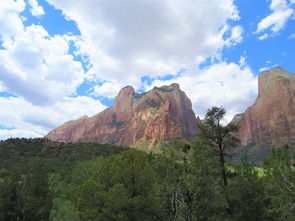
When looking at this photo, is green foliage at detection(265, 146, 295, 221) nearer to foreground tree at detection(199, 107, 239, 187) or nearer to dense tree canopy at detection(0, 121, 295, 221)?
dense tree canopy at detection(0, 121, 295, 221)

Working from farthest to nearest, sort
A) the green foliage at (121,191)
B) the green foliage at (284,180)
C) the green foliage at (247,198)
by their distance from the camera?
the green foliage at (247,198), the green foliage at (121,191), the green foliage at (284,180)

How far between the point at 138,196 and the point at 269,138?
7801 inches

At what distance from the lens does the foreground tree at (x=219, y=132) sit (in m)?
22.0

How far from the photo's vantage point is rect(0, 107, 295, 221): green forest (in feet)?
49.0

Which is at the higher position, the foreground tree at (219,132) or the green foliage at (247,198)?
the foreground tree at (219,132)

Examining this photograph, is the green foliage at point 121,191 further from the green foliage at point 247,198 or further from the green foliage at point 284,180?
the green foliage at point 284,180

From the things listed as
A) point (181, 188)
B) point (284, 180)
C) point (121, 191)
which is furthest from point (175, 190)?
point (284, 180)

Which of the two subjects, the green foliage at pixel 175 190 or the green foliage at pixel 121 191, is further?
the green foliage at pixel 121 191

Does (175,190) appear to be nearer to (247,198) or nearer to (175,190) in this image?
(175,190)

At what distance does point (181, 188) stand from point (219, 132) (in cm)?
883

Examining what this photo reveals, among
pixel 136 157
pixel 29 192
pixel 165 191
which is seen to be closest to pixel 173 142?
pixel 165 191

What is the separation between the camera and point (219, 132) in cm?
2219

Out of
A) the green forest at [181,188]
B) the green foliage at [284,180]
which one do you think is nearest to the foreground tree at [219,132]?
the green forest at [181,188]

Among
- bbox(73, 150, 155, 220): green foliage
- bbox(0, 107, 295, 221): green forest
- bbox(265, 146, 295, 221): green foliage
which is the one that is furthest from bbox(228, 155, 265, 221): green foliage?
bbox(73, 150, 155, 220): green foliage
